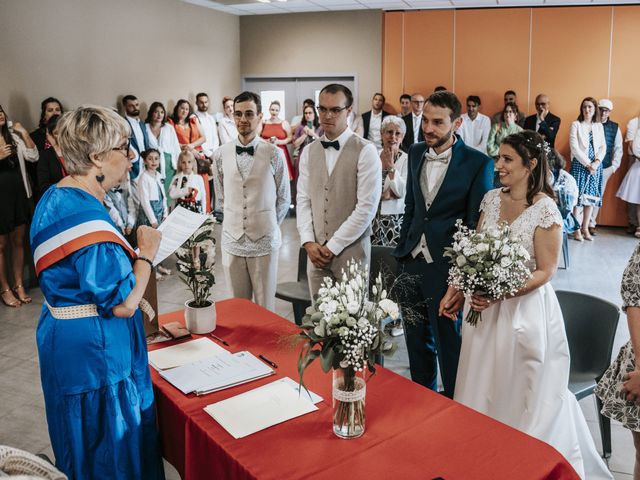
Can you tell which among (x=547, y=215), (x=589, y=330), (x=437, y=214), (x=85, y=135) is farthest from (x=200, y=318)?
(x=589, y=330)

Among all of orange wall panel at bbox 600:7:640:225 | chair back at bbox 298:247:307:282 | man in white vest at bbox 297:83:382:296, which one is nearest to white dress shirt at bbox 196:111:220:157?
chair back at bbox 298:247:307:282

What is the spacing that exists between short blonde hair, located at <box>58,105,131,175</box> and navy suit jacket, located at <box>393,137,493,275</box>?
1.77 metres

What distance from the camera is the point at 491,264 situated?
255 centimetres

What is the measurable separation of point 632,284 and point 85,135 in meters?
1.99

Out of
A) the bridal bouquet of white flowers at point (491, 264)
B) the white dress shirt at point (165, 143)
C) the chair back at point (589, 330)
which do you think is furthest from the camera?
the white dress shirt at point (165, 143)

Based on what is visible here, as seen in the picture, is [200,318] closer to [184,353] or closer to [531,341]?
[184,353]

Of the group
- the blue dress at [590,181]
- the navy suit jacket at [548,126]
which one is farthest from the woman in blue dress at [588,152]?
the navy suit jacket at [548,126]

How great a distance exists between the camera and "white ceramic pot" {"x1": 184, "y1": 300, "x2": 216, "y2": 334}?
104 inches

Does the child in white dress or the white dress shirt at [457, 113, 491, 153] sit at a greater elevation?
the white dress shirt at [457, 113, 491, 153]

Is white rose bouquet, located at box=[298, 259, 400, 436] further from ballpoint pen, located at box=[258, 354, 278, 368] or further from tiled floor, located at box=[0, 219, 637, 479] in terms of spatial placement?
tiled floor, located at box=[0, 219, 637, 479]

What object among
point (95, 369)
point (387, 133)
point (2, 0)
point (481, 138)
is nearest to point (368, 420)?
point (95, 369)

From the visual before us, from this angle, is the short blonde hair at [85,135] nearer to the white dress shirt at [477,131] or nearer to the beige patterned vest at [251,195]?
the beige patterned vest at [251,195]

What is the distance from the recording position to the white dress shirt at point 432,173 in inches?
125

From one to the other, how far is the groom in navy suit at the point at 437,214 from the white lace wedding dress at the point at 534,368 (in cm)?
29
